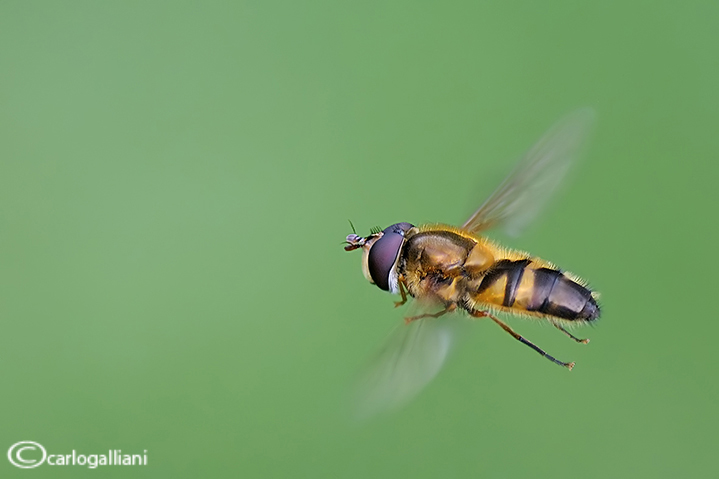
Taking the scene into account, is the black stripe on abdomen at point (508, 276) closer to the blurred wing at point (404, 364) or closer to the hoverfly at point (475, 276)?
the hoverfly at point (475, 276)

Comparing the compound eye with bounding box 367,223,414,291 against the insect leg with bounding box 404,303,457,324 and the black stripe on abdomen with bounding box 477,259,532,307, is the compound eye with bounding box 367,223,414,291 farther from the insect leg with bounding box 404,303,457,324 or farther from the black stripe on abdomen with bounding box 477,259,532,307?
the black stripe on abdomen with bounding box 477,259,532,307

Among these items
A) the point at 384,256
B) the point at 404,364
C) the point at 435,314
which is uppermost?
the point at 384,256

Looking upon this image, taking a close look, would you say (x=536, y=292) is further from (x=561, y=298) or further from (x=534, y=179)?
(x=534, y=179)

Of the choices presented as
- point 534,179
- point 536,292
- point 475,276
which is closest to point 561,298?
point 536,292

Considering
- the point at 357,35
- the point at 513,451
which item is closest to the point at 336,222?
the point at 357,35

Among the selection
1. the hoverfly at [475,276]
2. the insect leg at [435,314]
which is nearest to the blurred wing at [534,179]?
the hoverfly at [475,276]

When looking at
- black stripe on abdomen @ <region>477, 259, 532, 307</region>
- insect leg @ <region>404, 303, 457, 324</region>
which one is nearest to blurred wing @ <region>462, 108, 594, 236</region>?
black stripe on abdomen @ <region>477, 259, 532, 307</region>
